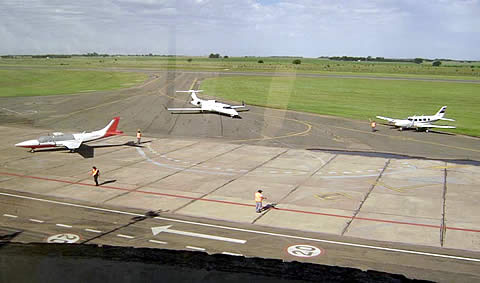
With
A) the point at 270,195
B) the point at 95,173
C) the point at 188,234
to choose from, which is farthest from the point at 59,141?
the point at 188,234

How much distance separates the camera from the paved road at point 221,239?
19.1m

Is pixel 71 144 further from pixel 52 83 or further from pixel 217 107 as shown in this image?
pixel 52 83

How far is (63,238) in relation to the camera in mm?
21656

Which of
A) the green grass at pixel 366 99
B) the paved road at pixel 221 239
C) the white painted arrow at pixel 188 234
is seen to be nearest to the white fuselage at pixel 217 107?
the green grass at pixel 366 99

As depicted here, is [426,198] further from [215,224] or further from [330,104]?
[330,104]

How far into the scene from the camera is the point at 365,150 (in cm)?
4466

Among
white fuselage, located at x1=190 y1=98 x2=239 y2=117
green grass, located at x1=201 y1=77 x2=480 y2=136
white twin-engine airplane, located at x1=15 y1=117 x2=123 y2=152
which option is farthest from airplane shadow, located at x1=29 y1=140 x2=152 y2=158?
green grass, located at x1=201 y1=77 x2=480 y2=136

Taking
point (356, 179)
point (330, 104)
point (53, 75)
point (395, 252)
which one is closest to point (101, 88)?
point (53, 75)

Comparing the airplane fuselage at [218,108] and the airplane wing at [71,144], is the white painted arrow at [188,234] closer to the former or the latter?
the airplane wing at [71,144]

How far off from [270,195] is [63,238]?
1473cm

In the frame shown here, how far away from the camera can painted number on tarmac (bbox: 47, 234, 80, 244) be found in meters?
21.2

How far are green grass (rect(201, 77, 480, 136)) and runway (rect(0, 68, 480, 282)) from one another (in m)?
17.2

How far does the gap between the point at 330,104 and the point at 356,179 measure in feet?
163

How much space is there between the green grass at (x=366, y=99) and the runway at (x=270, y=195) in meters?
17.2
